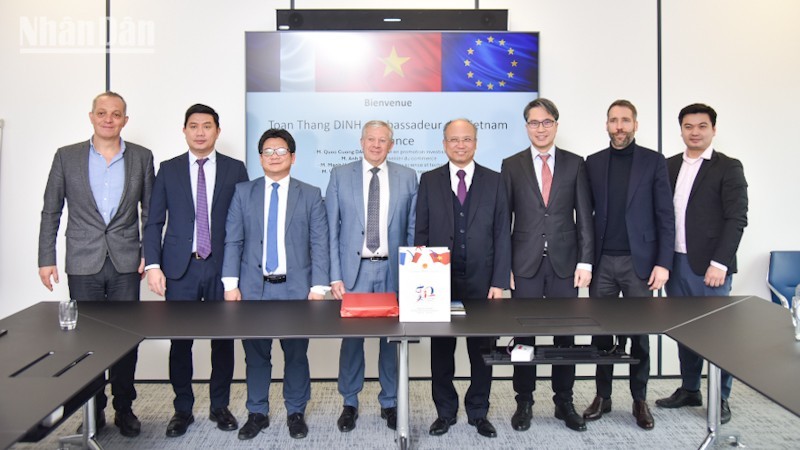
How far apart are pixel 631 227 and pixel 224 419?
98.3 inches

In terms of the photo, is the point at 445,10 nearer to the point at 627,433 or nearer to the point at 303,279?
the point at 303,279

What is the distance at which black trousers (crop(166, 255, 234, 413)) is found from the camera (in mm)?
3648

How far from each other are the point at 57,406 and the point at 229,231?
1678 millimetres

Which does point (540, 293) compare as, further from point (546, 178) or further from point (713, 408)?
point (713, 408)

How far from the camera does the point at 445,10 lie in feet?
A: 15.2

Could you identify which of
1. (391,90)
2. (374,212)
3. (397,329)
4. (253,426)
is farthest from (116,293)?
(391,90)

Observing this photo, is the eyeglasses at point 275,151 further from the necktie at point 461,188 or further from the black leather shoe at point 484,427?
the black leather shoe at point 484,427

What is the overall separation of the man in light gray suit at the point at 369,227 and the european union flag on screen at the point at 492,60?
1.22 m

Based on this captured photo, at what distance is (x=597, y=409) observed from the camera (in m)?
3.87

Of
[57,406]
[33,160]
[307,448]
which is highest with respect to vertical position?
[33,160]

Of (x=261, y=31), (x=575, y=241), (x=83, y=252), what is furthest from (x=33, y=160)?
(x=575, y=241)

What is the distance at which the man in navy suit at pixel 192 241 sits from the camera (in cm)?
364

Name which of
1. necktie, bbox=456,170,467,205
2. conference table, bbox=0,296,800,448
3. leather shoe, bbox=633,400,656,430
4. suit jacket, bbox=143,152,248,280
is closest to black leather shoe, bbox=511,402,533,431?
leather shoe, bbox=633,400,656,430

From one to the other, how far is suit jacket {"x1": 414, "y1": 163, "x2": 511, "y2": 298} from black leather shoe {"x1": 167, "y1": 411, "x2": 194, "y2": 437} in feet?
5.32
